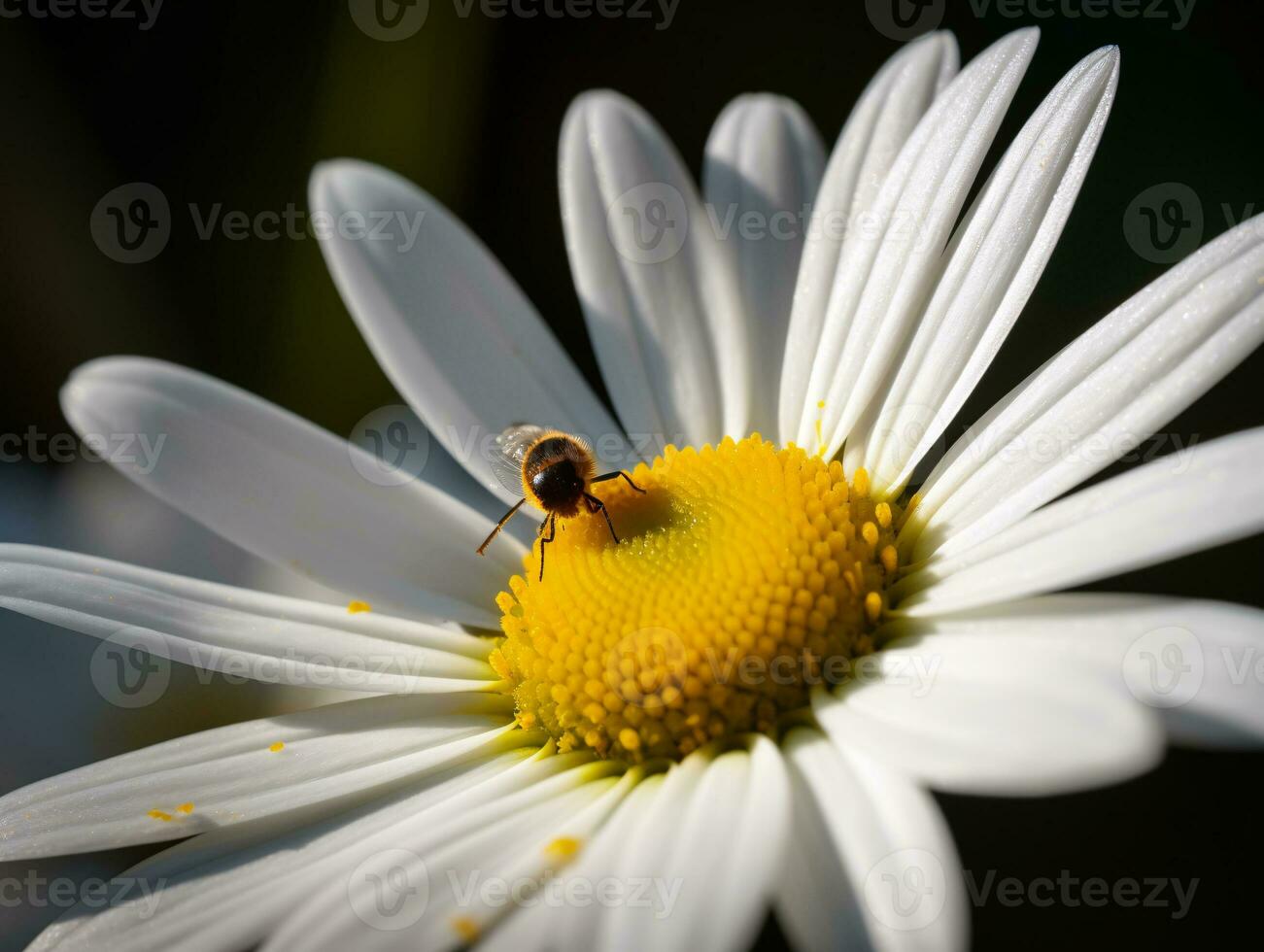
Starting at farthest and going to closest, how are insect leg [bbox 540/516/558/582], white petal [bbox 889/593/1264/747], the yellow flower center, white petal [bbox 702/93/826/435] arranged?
white petal [bbox 702/93/826/435], insect leg [bbox 540/516/558/582], the yellow flower center, white petal [bbox 889/593/1264/747]

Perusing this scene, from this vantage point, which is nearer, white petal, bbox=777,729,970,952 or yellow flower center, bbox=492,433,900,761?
white petal, bbox=777,729,970,952

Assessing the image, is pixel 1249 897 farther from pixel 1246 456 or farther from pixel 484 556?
pixel 484 556

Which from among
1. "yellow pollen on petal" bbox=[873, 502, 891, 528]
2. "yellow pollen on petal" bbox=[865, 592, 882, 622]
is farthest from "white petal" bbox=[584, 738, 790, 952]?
"yellow pollen on petal" bbox=[873, 502, 891, 528]

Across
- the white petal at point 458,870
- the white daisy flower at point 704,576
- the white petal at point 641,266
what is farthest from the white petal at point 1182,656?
the white petal at point 641,266

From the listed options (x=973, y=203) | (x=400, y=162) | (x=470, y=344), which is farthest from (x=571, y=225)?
(x=973, y=203)

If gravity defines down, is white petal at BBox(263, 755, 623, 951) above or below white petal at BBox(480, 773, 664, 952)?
above

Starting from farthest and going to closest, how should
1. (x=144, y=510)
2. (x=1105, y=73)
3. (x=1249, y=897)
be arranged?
(x=144, y=510) < (x=1105, y=73) < (x=1249, y=897)

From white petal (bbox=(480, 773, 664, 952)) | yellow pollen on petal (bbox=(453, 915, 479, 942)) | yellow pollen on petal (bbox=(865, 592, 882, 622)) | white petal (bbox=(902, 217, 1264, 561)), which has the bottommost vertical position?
white petal (bbox=(480, 773, 664, 952))

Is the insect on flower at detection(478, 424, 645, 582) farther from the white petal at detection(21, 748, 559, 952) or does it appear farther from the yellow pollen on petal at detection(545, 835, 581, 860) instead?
the yellow pollen on petal at detection(545, 835, 581, 860)
